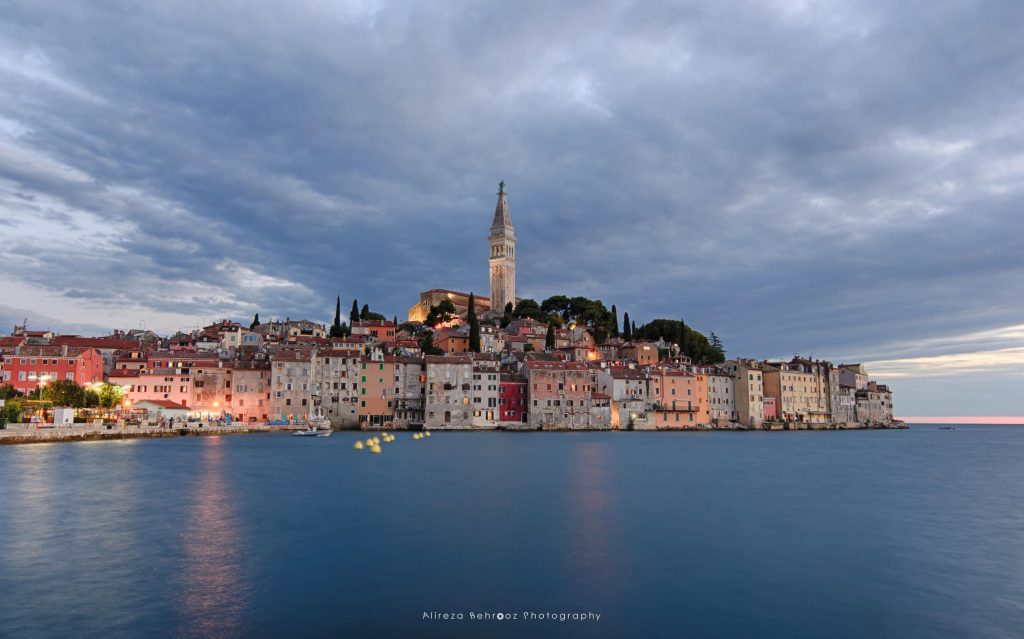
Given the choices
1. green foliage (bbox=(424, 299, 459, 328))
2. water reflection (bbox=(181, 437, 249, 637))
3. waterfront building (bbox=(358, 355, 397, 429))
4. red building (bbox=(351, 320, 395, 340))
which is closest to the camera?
water reflection (bbox=(181, 437, 249, 637))

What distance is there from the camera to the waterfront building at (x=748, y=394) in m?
79.1

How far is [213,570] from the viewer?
43.5ft

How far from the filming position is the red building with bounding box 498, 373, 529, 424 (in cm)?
6712

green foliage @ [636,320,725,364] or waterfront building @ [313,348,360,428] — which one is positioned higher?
green foliage @ [636,320,725,364]

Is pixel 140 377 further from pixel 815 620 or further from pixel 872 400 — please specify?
pixel 872 400

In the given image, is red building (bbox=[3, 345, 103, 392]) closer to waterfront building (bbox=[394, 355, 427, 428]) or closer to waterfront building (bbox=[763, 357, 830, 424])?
waterfront building (bbox=[394, 355, 427, 428])

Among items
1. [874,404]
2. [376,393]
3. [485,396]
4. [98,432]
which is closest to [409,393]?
[376,393]

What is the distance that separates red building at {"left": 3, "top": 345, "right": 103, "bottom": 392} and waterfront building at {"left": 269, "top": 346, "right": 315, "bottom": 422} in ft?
52.3

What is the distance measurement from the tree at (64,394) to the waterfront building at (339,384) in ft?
63.0

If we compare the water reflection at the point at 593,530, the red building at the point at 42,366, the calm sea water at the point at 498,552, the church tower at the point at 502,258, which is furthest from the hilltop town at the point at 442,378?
the water reflection at the point at 593,530

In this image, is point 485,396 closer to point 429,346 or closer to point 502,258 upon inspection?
point 429,346

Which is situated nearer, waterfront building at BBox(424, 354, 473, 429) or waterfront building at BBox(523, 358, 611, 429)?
waterfront building at BBox(424, 354, 473, 429)

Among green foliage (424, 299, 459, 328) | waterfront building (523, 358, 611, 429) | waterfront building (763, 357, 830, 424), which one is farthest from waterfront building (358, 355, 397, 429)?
waterfront building (763, 357, 830, 424)

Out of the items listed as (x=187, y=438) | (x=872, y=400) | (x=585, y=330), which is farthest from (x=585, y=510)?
(x=872, y=400)
